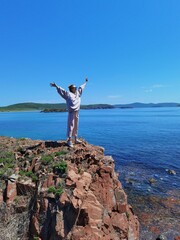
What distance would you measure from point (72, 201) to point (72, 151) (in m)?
3.66

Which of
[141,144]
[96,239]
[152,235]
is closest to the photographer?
[96,239]

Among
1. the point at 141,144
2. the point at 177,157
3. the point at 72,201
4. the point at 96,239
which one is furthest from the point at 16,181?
the point at 141,144

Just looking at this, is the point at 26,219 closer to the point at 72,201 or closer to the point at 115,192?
the point at 72,201

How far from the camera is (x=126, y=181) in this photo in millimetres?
25219

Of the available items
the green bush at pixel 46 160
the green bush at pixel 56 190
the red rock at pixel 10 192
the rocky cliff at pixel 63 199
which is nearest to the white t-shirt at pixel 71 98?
the rocky cliff at pixel 63 199

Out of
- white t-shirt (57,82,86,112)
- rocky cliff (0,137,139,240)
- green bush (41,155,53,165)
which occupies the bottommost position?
rocky cliff (0,137,139,240)

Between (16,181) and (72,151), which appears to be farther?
(72,151)

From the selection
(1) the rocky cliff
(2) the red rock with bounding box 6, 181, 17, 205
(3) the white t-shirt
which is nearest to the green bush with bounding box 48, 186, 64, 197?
(1) the rocky cliff

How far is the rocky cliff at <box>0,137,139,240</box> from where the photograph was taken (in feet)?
30.0

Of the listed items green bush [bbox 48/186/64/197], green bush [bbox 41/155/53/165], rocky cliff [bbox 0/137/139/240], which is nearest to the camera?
rocky cliff [bbox 0/137/139/240]

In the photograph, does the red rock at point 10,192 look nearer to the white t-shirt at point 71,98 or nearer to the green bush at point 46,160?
the green bush at point 46,160

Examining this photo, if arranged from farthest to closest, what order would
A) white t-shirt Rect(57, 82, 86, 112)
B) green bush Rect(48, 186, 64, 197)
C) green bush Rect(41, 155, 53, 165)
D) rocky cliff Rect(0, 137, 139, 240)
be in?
white t-shirt Rect(57, 82, 86, 112), green bush Rect(41, 155, 53, 165), green bush Rect(48, 186, 64, 197), rocky cliff Rect(0, 137, 139, 240)

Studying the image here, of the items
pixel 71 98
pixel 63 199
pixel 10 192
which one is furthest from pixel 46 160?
pixel 71 98

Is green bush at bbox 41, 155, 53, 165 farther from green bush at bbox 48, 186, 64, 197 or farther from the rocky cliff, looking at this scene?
green bush at bbox 48, 186, 64, 197
